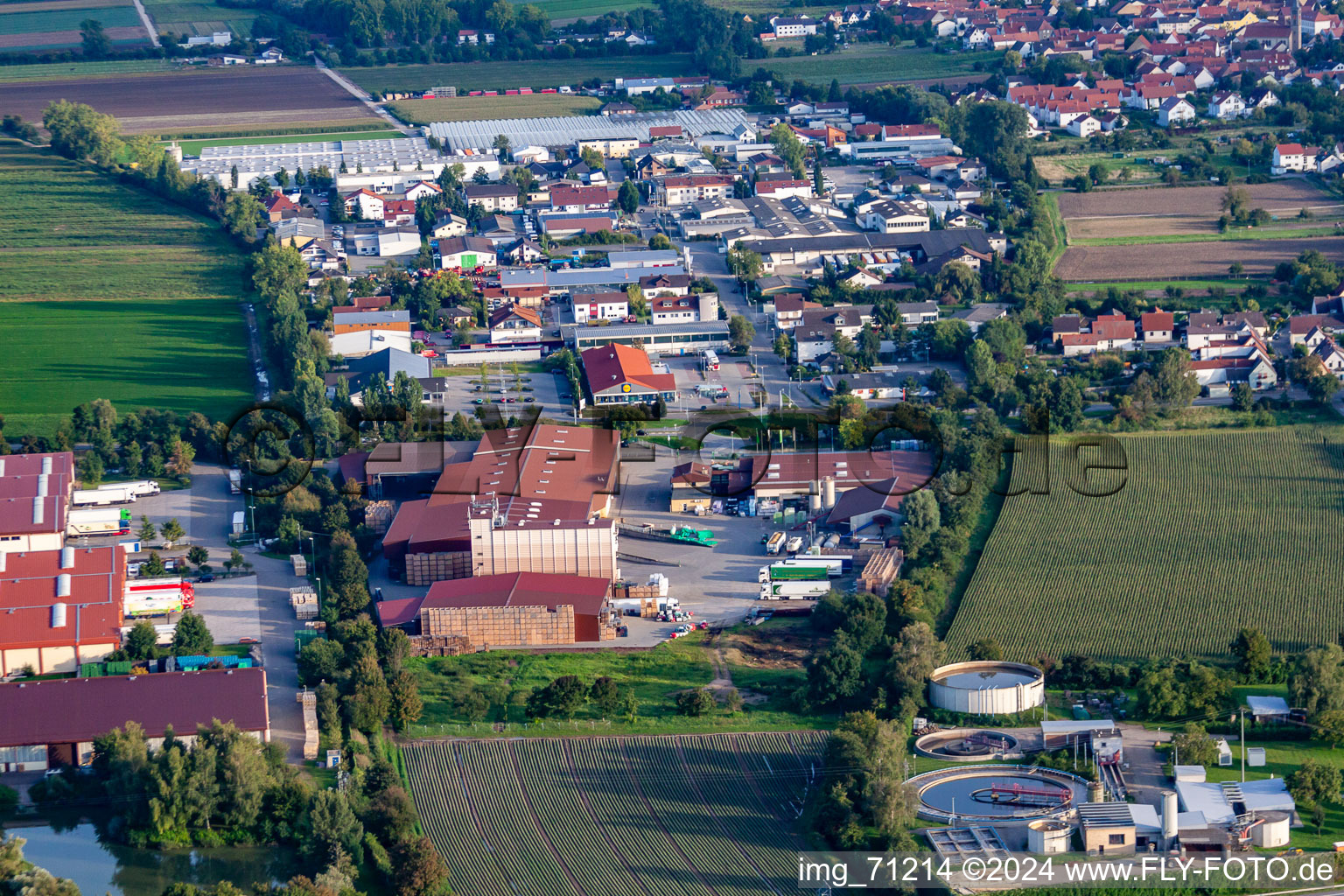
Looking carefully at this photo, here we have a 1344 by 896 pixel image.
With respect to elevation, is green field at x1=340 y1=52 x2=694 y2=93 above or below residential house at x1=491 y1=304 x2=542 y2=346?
above

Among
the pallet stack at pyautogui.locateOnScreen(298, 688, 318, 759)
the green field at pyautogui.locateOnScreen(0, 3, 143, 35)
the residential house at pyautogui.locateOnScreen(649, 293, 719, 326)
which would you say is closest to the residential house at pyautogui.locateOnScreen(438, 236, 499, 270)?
the residential house at pyautogui.locateOnScreen(649, 293, 719, 326)

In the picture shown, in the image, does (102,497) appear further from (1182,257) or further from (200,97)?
(200,97)

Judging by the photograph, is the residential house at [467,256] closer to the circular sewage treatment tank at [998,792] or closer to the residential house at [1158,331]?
the residential house at [1158,331]

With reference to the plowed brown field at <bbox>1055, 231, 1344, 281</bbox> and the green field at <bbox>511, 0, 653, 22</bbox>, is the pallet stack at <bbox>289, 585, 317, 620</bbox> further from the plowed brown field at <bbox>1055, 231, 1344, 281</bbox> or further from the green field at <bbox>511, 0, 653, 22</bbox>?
the green field at <bbox>511, 0, 653, 22</bbox>

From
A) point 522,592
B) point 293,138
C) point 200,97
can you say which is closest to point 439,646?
point 522,592

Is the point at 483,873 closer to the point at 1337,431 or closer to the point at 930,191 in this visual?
the point at 1337,431
